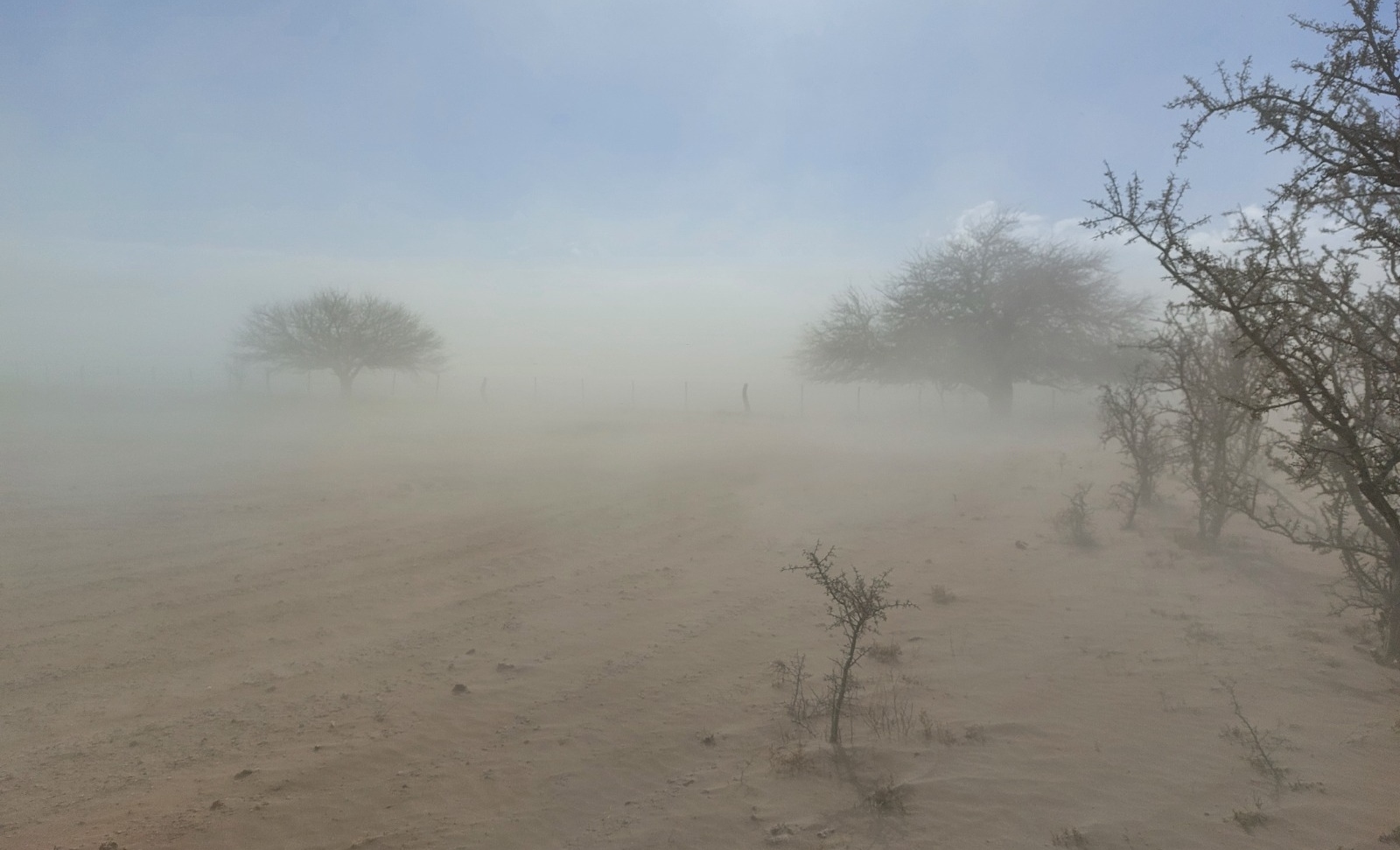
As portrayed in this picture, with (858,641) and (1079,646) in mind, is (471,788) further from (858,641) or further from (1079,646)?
(1079,646)

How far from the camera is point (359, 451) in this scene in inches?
880

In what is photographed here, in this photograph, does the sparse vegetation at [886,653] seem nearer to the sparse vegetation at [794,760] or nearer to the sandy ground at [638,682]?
the sandy ground at [638,682]

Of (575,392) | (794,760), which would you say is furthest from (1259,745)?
(575,392)

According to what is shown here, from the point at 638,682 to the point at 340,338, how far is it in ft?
125

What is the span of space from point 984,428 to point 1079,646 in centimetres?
2370

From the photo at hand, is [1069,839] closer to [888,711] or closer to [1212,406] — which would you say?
[888,711]

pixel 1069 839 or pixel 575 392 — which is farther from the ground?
pixel 575 392

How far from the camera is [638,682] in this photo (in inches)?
278

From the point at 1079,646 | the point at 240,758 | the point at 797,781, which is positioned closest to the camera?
the point at 797,781

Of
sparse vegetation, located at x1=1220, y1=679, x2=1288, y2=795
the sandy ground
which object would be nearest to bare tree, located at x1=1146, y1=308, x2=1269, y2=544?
the sandy ground

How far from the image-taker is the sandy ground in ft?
15.6

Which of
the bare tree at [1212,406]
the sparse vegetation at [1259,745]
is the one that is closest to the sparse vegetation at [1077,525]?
the bare tree at [1212,406]

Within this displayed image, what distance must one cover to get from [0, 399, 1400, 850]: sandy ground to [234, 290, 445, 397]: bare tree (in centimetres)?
2664

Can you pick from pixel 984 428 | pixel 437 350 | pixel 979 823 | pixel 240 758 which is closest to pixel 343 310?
pixel 437 350
